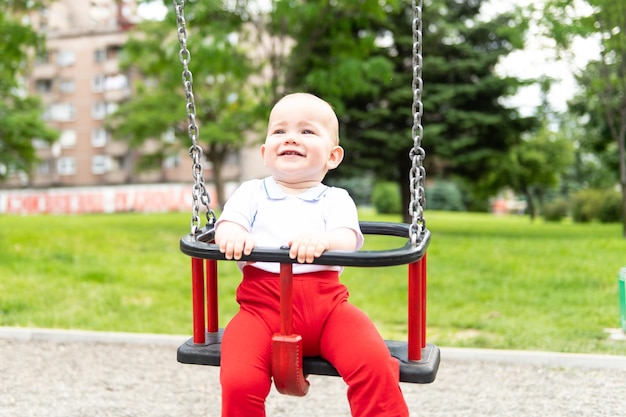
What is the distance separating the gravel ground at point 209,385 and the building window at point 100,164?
3859 centimetres

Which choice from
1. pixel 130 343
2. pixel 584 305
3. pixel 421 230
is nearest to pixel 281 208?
pixel 421 230

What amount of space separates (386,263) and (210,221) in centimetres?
94

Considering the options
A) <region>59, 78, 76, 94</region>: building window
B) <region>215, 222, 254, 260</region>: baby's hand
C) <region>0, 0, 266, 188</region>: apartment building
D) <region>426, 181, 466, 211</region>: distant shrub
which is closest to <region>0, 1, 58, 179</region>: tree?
<region>215, 222, 254, 260</region>: baby's hand

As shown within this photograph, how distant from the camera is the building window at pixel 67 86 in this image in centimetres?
4297

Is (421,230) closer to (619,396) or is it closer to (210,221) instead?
(210,221)

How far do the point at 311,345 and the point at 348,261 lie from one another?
0.40 meters

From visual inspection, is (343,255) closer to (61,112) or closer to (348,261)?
(348,261)

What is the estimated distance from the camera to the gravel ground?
3379 mm

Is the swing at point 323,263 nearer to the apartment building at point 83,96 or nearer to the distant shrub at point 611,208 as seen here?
the distant shrub at point 611,208

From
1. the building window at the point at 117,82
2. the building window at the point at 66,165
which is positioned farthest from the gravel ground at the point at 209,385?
the building window at the point at 66,165

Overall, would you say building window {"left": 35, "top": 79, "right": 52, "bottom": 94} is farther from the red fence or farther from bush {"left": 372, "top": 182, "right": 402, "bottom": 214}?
bush {"left": 372, "top": 182, "right": 402, "bottom": 214}

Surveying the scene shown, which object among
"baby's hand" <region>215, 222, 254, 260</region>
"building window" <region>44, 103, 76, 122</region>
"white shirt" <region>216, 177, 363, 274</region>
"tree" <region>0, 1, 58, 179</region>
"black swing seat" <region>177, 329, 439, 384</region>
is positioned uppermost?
"building window" <region>44, 103, 76, 122</region>

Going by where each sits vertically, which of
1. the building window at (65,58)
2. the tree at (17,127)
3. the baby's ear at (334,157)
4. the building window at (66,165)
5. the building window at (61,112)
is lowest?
the baby's ear at (334,157)

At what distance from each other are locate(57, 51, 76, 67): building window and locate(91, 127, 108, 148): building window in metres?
4.72
